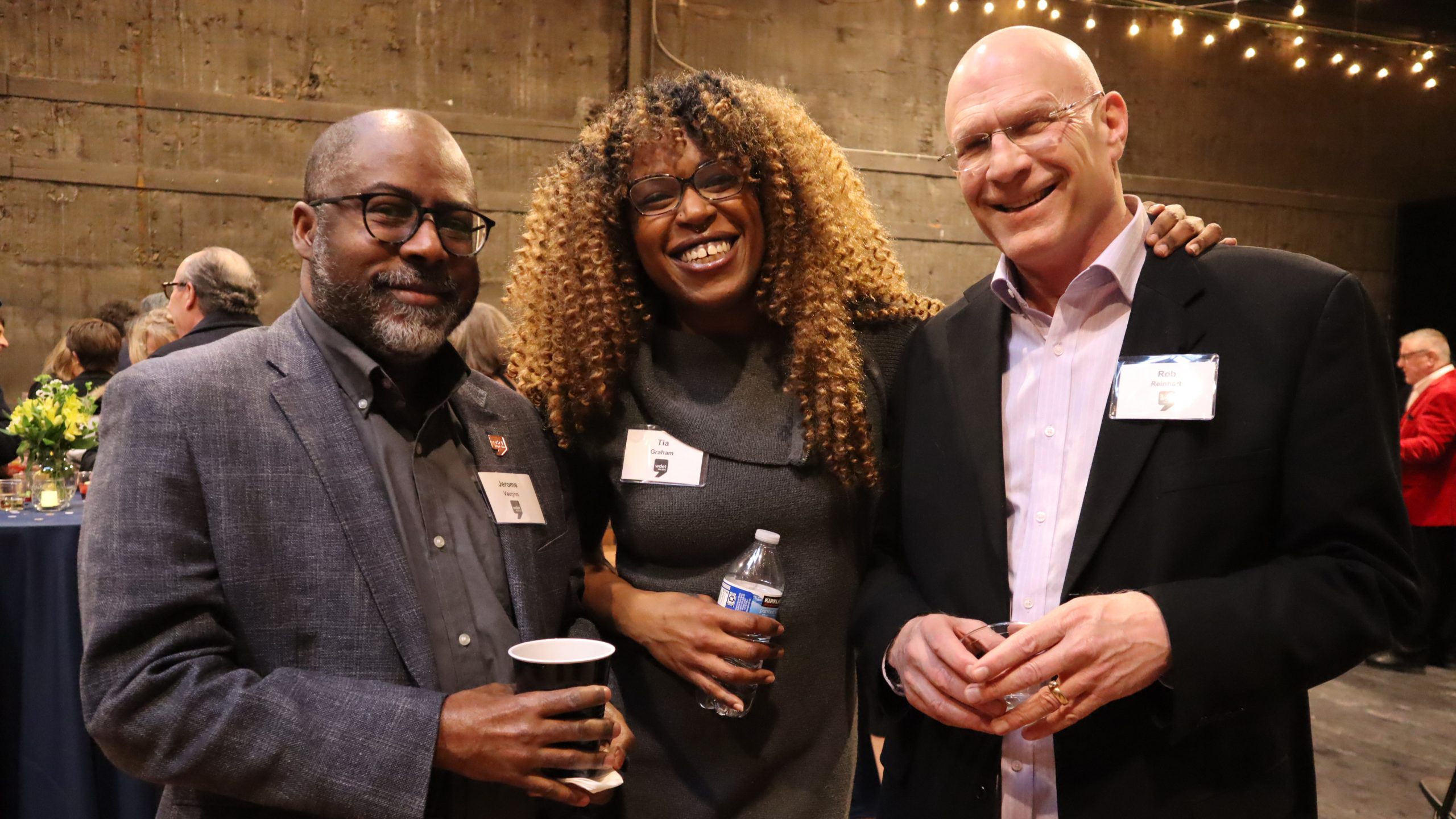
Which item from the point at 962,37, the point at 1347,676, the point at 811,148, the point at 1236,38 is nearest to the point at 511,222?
the point at 962,37

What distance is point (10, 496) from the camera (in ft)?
11.6

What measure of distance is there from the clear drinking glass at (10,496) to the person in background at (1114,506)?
130 inches

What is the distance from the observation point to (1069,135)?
1584 millimetres

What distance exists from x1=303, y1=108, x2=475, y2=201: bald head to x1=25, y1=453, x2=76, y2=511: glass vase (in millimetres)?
2698

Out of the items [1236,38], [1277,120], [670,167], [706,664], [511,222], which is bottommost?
[706,664]

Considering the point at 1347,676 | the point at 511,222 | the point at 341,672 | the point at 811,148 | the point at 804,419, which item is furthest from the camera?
the point at 511,222

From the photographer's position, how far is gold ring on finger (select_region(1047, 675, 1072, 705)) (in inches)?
51.0

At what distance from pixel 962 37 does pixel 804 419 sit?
8187mm

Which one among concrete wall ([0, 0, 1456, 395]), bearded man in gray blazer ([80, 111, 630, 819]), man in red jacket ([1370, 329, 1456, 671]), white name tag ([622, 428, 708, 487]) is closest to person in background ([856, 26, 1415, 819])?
white name tag ([622, 428, 708, 487])

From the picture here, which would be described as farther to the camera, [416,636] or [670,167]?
[670,167]

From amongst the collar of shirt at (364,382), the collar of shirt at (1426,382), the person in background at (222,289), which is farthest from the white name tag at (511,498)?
the collar of shirt at (1426,382)

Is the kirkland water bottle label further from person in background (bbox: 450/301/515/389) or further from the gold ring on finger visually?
person in background (bbox: 450/301/515/389)

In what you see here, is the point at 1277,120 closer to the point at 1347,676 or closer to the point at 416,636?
the point at 1347,676

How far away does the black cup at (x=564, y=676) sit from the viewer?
4.20 feet
